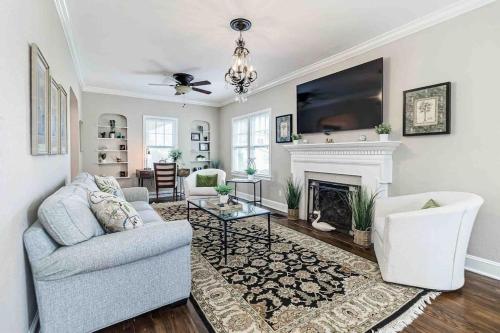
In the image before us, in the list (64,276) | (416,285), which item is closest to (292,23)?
(416,285)

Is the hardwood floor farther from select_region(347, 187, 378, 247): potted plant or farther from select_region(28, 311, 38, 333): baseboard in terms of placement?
select_region(347, 187, 378, 247): potted plant

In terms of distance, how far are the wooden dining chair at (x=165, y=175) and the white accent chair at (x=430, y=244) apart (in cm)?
483

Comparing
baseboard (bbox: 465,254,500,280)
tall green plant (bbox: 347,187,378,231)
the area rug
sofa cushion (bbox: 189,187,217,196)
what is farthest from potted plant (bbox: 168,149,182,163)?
baseboard (bbox: 465,254,500,280)

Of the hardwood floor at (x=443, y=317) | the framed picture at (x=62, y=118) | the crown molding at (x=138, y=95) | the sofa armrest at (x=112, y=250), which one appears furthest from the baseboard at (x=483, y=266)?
the crown molding at (x=138, y=95)

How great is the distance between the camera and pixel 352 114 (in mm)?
3586

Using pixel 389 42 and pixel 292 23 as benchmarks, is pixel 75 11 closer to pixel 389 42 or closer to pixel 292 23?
pixel 292 23

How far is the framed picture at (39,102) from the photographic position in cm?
161

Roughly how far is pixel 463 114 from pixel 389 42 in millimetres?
1270

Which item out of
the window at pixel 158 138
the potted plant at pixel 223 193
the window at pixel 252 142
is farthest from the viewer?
the window at pixel 158 138

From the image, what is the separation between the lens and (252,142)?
6059mm

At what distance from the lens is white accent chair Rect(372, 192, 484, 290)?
2.04m

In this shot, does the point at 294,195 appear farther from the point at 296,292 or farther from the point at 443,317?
the point at 443,317

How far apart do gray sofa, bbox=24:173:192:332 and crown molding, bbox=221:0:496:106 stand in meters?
3.27

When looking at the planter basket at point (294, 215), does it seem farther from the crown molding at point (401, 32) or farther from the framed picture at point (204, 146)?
the framed picture at point (204, 146)
